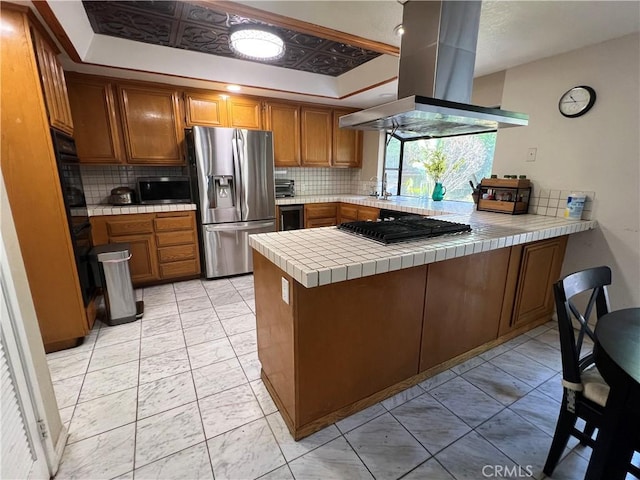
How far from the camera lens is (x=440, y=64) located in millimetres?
1665

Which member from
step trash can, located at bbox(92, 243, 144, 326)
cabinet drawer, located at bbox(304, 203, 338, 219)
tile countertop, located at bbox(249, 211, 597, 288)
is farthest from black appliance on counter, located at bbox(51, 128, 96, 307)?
cabinet drawer, located at bbox(304, 203, 338, 219)

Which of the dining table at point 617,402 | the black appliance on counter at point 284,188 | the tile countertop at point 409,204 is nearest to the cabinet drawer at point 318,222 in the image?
the tile countertop at point 409,204

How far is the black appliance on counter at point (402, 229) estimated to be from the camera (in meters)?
1.57

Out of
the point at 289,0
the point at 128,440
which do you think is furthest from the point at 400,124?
the point at 128,440

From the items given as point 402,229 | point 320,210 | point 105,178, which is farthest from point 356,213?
point 105,178

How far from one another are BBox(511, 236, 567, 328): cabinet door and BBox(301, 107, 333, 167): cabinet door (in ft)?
9.96

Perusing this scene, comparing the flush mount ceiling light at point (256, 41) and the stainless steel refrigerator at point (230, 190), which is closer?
the flush mount ceiling light at point (256, 41)

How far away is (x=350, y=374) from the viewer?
150 cm

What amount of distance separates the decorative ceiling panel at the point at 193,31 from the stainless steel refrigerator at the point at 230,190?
785 millimetres

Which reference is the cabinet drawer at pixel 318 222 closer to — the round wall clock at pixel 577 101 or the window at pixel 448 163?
the window at pixel 448 163

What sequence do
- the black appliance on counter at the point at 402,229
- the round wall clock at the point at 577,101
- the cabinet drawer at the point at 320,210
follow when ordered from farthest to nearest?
the cabinet drawer at the point at 320,210 → the round wall clock at the point at 577,101 → the black appliance on counter at the point at 402,229

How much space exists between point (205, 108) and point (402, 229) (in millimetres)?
2974

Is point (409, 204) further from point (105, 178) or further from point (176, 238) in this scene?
point (105, 178)

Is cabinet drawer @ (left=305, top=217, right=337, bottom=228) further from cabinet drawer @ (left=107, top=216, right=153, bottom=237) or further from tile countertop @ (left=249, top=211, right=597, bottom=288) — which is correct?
tile countertop @ (left=249, top=211, right=597, bottom=288)
